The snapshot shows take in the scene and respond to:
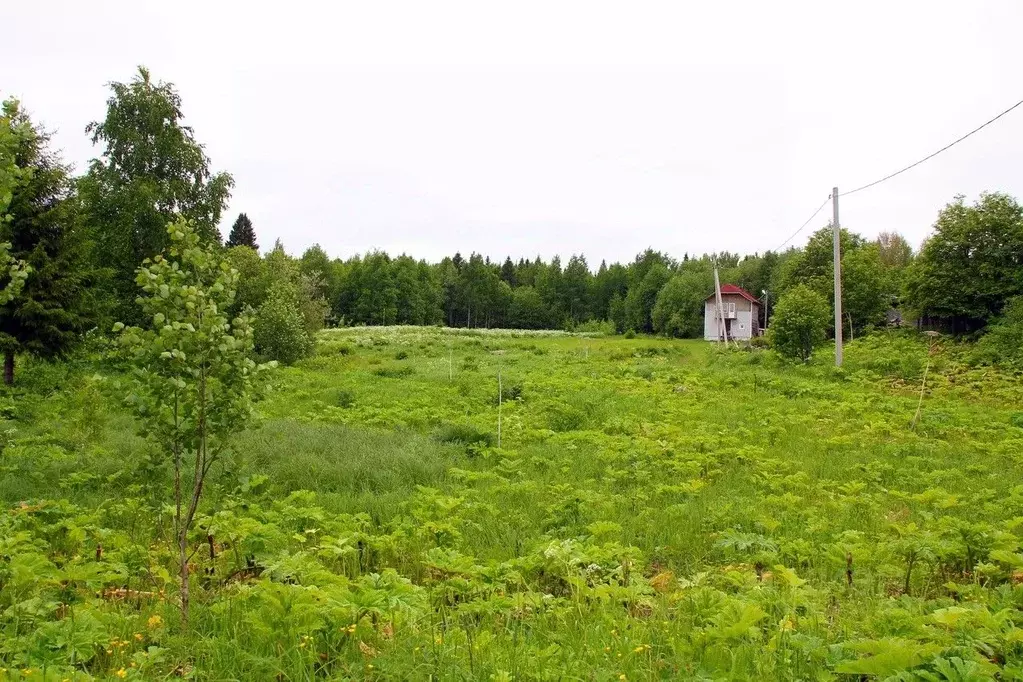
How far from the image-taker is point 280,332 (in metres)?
25.6

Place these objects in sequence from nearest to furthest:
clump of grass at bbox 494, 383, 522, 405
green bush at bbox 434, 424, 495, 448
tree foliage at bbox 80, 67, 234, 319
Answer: green bush at bbox 434, 424, 495, 448, clump of grass at bbox 494, 383, 522, 405, tree foliage at bbox 80, 67, 234, 319

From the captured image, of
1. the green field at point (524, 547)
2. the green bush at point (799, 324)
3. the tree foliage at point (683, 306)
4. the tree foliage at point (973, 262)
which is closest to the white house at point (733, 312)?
the tree foliage at point (683, 306)

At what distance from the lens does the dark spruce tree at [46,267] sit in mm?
14562

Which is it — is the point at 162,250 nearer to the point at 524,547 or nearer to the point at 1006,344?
the point at 524,547

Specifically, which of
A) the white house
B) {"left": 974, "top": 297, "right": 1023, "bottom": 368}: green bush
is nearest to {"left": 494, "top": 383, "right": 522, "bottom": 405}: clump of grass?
{"left": 974, "top": 297, "right": 1023, "bottom": 368}: green bush

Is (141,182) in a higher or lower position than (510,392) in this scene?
higher

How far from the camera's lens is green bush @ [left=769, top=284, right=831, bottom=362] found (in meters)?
24.6

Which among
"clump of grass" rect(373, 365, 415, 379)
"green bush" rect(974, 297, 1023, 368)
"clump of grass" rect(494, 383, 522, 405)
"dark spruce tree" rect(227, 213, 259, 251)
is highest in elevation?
"dark spruce tree" rect(227, 213, 259, 251)

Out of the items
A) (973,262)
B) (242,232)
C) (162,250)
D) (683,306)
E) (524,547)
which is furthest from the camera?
(242,232)

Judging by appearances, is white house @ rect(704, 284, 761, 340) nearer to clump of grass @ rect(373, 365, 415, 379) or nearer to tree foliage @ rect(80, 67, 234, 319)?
clump of grass @ rect(373, 365, 415, 379)

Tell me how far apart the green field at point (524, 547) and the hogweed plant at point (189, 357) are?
0.28 meters

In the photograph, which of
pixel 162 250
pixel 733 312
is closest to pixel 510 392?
pixel 162 250

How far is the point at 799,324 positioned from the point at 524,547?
21.7m

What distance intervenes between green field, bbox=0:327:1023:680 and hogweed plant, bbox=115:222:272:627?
0.91 ft
